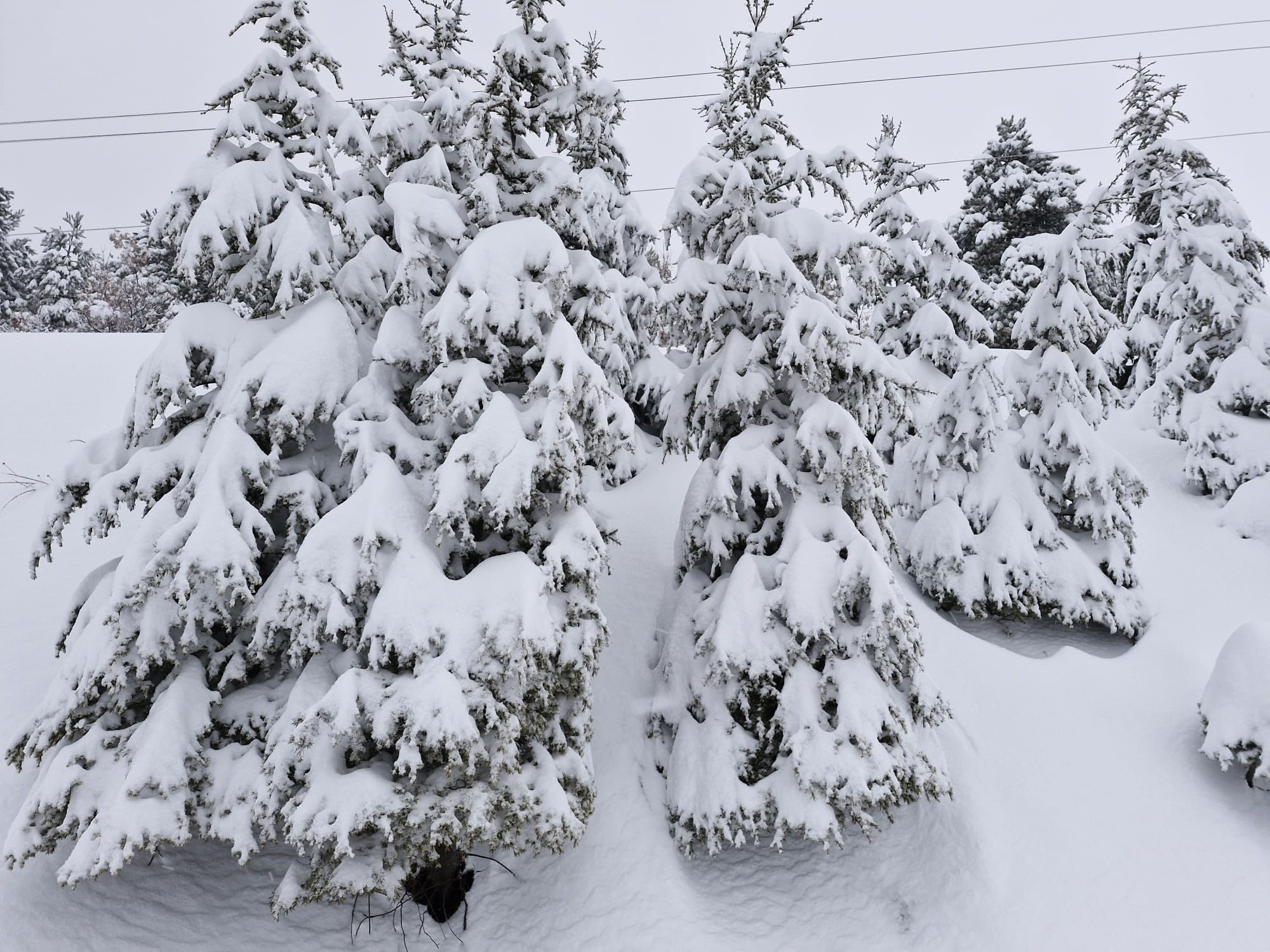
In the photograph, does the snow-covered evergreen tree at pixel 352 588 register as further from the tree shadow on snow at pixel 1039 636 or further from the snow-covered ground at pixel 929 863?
the tree shadow on snow at pixel 1039 636

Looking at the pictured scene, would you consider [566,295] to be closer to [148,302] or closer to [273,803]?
[273,803]

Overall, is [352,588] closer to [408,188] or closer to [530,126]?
[408,188]

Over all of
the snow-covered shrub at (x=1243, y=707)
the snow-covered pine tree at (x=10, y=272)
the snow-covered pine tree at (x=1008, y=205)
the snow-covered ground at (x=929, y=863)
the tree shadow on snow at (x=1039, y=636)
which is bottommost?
the snow-covered ground at (x=929, y=863)

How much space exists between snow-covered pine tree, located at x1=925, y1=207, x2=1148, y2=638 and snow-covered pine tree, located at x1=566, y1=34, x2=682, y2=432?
Answer: 5243 millimetres

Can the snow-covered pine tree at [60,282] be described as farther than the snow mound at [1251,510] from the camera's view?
Yes

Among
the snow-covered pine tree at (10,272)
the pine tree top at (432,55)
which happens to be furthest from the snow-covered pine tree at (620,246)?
the snow-covered pine tree at (10,272)

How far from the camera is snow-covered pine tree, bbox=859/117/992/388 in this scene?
14633mm

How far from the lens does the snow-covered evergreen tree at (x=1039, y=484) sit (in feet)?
35.9

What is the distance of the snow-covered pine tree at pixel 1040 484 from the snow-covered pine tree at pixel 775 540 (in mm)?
3271

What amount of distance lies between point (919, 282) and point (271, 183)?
42.9 feet

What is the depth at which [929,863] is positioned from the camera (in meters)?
8.00

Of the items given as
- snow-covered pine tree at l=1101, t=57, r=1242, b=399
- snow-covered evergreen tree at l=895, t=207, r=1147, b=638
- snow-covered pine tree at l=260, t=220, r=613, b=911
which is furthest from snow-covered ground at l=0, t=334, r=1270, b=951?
snow-covered pine tree at l=1101, t=57, r=1242, b=399

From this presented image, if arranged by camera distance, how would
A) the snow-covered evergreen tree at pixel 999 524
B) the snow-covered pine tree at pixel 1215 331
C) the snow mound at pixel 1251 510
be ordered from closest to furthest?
1. the snow-covered evergreen tree at pixel 999 524
2. the snow mound at pixel 1251 510
3. the snow-covered pine tree at pixel 1215 331

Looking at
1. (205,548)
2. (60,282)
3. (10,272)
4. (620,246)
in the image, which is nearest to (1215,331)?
(620,246)
